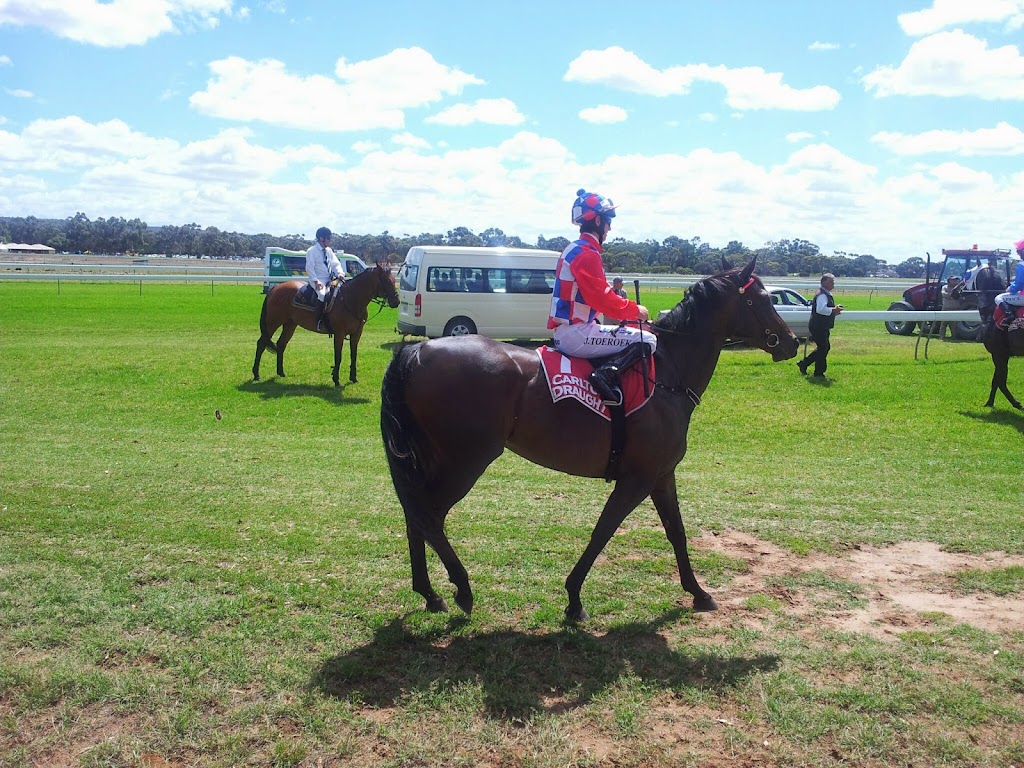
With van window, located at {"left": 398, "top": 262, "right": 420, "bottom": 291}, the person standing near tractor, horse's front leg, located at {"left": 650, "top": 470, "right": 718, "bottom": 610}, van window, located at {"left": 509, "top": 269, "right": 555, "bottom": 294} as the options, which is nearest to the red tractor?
the person standing near tractor

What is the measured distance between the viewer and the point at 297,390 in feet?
48.9

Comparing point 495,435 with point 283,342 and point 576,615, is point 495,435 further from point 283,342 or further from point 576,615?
point 283,342

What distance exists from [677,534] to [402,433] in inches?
88.2

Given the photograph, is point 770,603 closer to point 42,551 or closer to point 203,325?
point 42,551

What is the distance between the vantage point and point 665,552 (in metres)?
6.71

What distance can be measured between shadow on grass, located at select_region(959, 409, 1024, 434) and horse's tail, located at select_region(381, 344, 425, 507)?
1116cm

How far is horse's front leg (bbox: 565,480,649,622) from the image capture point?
5312mm

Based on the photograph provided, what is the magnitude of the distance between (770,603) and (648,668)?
59.4 inches

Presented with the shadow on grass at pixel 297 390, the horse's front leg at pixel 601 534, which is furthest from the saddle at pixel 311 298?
the horse's front leg at pixel 601 534

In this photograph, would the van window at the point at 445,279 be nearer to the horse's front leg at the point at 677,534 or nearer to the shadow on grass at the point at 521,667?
A: the horse's front leg at the point at 677,534

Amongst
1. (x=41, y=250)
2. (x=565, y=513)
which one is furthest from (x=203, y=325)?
(x=41, y=250)

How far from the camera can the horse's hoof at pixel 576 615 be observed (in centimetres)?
529

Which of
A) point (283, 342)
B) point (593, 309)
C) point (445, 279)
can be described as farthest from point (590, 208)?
point (445, 279)

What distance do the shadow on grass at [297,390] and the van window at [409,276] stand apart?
20.3 ft
